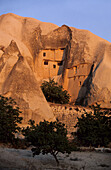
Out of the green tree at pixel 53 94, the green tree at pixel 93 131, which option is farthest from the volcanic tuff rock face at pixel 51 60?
the green tree at pixel 93 131

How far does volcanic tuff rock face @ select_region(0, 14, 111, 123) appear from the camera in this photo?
15.4 meters

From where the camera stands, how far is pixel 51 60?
1176 inches

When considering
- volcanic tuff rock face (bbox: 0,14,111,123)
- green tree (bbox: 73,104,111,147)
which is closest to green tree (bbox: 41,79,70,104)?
volcanic tuff rock face (bbox: 0,14,111,123)

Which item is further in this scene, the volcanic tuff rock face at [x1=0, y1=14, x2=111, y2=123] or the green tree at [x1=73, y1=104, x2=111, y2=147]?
the volcanic tuff rock face at [x1=0, y1=14, x2=111, y2=123]

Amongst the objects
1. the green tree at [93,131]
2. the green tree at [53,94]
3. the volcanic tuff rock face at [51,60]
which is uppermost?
the volcanic tuff rock face at [51,60]

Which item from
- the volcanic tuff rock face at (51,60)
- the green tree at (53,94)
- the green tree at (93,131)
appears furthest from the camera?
the green tree at (53,94)

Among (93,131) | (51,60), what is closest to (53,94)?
(51,60)

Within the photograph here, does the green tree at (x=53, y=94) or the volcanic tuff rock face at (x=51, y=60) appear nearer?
the volcanic tuff rock face at (x=51, y=60)

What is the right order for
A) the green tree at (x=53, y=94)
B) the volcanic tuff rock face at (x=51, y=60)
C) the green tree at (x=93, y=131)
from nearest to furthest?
the green tree at (x=93, y=131), the volcanic tuff rock face at (x=51, y=60), the green tree at (x=53, y=94)

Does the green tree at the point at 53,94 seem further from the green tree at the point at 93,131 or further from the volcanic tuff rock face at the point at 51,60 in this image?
the green tree at the point at 93,131

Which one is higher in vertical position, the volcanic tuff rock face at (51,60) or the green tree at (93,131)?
the volcanic tuff rock face at (51,60)

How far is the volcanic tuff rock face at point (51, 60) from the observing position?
15.4 m

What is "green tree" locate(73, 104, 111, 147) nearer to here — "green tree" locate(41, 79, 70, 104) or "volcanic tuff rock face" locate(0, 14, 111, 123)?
"volcanic tuff rock face" locate(0, 14, 111, 123)

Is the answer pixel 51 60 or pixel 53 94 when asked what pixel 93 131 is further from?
pixel 51 60
